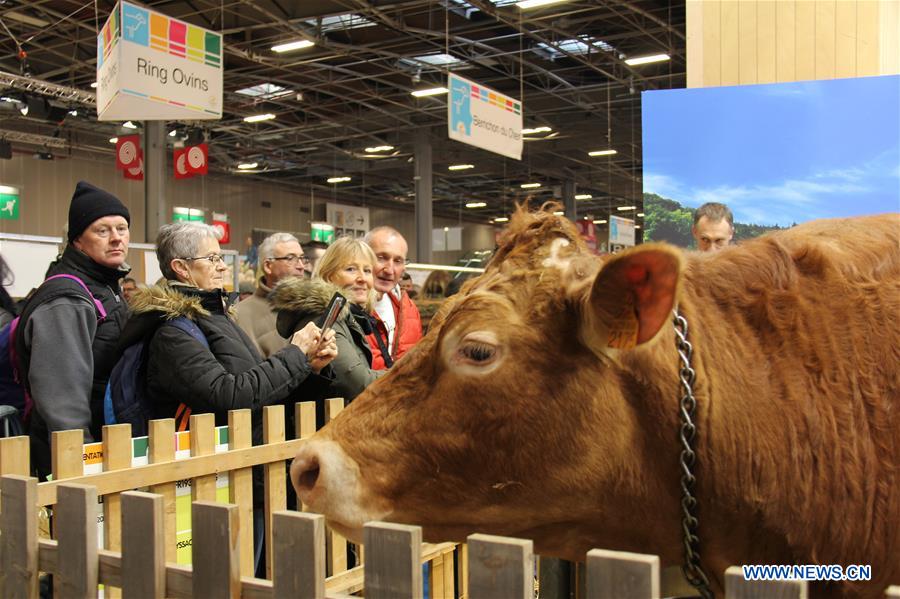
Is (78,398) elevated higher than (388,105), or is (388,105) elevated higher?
(388,105)

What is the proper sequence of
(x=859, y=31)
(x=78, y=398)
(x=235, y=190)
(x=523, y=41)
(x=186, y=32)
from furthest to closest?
1. (x=235, y=190)
2. (x=523, y=41)
3. (x=186, y=32)
4. (x=859, y=31)
5. (x=78, y=398)

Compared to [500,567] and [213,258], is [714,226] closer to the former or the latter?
[213,258]

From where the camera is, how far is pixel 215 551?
135 centimetres

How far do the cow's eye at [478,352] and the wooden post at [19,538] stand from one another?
92cm

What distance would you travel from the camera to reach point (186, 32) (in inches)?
245

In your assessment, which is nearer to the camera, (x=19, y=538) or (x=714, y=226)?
→ (x=19, y=538)

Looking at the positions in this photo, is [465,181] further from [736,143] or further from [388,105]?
[736,143]

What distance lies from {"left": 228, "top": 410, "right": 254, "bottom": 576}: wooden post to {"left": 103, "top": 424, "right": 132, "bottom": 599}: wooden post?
335 millimetres

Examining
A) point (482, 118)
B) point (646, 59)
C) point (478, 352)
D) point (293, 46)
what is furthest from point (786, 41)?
point (646, 59)

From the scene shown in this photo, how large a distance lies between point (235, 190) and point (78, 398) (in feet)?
68.7

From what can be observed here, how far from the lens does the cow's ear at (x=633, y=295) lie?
1.30 m

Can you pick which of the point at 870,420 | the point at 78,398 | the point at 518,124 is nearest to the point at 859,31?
the point at 870,420

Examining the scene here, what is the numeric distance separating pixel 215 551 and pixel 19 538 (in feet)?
1.86

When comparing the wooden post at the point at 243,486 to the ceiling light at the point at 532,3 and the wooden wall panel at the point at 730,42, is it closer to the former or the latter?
the wooden wall panel at the point at 730,42
